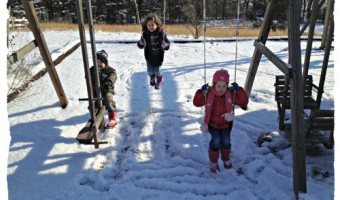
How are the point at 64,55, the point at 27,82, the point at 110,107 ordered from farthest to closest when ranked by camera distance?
1. the point at 64,55
2. the point at 27,82
3. the point at 110,107

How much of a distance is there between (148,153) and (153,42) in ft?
7.08

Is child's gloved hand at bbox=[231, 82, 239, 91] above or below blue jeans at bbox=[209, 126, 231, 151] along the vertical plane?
above

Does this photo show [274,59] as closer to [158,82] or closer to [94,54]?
[94,54]

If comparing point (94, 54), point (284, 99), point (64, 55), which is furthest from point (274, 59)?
point (64, 55)

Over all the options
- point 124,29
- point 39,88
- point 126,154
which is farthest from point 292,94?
point 124,29

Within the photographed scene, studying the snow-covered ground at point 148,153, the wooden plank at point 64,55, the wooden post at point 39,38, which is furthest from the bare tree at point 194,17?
the wooden post at point 39,38

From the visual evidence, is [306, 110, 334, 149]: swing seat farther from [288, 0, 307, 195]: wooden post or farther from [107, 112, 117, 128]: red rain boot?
[107, 112, 117, 128]: red rain boot

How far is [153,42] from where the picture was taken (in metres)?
5.98

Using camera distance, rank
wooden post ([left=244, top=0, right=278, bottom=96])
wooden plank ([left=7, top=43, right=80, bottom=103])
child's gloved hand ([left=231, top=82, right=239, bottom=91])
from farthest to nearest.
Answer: wooden plank ([left=7, top=43, right=80, bottom=103]) < wooden post ([left=244, top=0, right=278, bottom=96]) < child's gloved hand ([left=231, top=82, right=239, bottom=91])

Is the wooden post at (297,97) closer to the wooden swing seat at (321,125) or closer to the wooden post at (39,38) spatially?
the wooden swing seat at (321,125)

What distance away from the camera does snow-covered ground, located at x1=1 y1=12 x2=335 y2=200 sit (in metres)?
3.90

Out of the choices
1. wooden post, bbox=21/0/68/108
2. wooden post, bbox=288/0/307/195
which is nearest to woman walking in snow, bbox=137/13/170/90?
wooden post, bbox=21/0/68/108

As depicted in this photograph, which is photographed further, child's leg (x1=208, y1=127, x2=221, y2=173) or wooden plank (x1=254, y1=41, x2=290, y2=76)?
child's leg (x1=208, y1=127, x2=221, y2=173)

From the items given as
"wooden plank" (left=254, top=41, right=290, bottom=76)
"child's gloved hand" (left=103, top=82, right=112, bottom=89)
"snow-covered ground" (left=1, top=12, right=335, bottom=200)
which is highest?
"wooden plank" (left=254, top=41, right=290, bottom=76)
